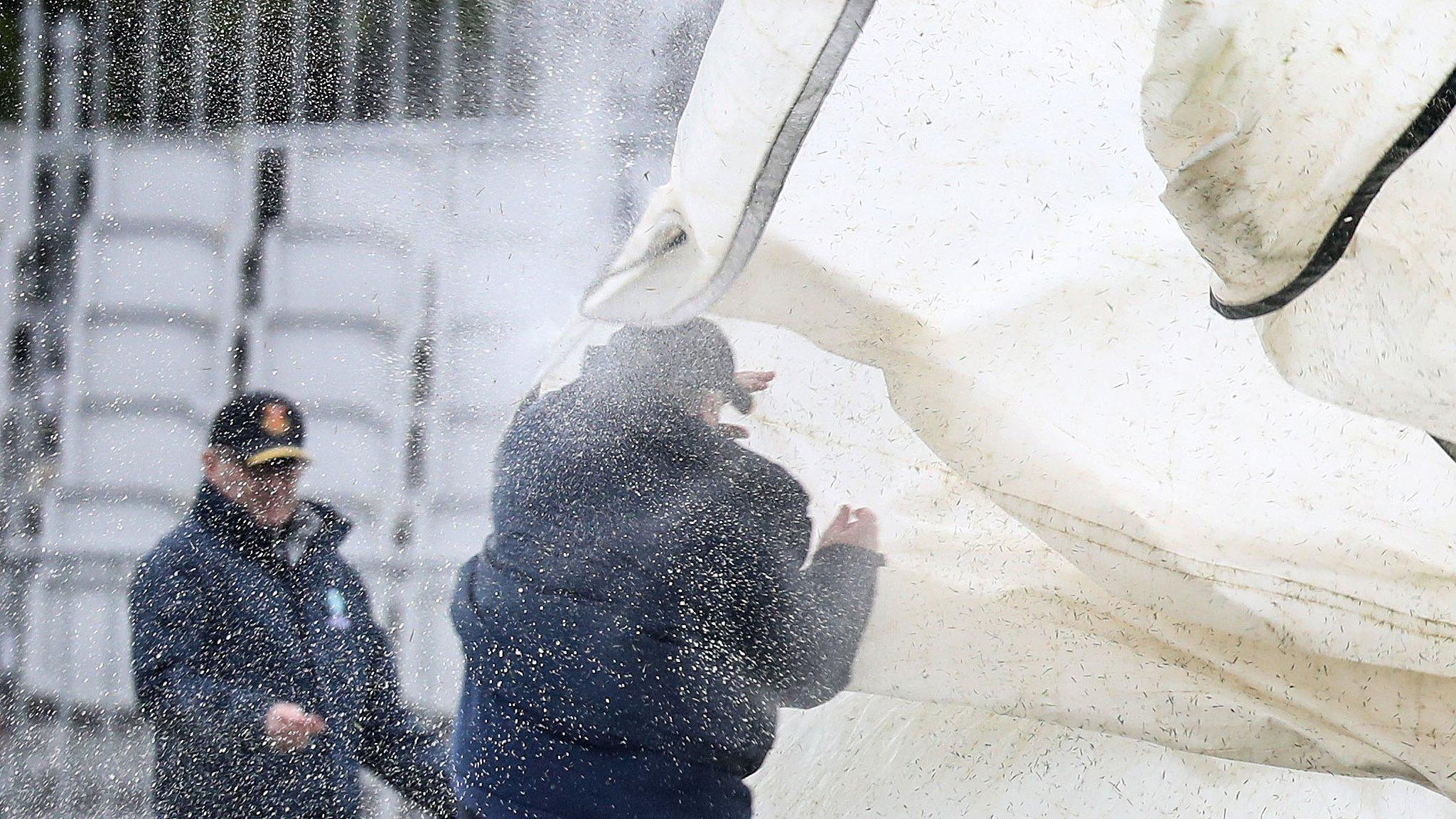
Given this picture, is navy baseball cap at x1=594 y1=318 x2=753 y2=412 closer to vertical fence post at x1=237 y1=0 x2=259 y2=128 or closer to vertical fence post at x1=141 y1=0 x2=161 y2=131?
vertical fence post at x1=237 y1=0 x2=259 y2=128

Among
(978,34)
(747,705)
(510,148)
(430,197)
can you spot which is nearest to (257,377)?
(430,197)

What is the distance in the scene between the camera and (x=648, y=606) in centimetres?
102

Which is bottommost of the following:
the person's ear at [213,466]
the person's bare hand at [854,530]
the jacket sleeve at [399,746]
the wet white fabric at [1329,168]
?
the jacket sleeve at [399,746]

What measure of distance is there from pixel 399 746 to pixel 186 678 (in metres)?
0.28

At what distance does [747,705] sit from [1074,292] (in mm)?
596

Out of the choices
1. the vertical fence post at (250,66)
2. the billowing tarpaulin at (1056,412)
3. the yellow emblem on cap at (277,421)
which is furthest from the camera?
the vertical fence post at (250,66)

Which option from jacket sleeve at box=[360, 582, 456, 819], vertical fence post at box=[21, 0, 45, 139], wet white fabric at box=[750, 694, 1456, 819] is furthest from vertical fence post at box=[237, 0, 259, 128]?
wet white fabric at box=[750, 694, 1456, 819]

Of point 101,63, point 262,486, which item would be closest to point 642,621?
point 262,486

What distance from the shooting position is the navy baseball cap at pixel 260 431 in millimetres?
1209

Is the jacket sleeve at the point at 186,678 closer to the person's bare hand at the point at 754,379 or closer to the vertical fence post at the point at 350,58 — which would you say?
the person's bare hand at the point at 754,379

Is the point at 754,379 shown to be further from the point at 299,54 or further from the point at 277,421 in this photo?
the point at 299,54

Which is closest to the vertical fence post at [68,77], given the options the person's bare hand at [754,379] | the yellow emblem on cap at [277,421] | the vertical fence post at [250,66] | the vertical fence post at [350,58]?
the vertical fence post at [250,66]

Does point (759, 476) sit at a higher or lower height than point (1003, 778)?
higher

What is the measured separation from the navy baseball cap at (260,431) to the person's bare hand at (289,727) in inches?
12.6
